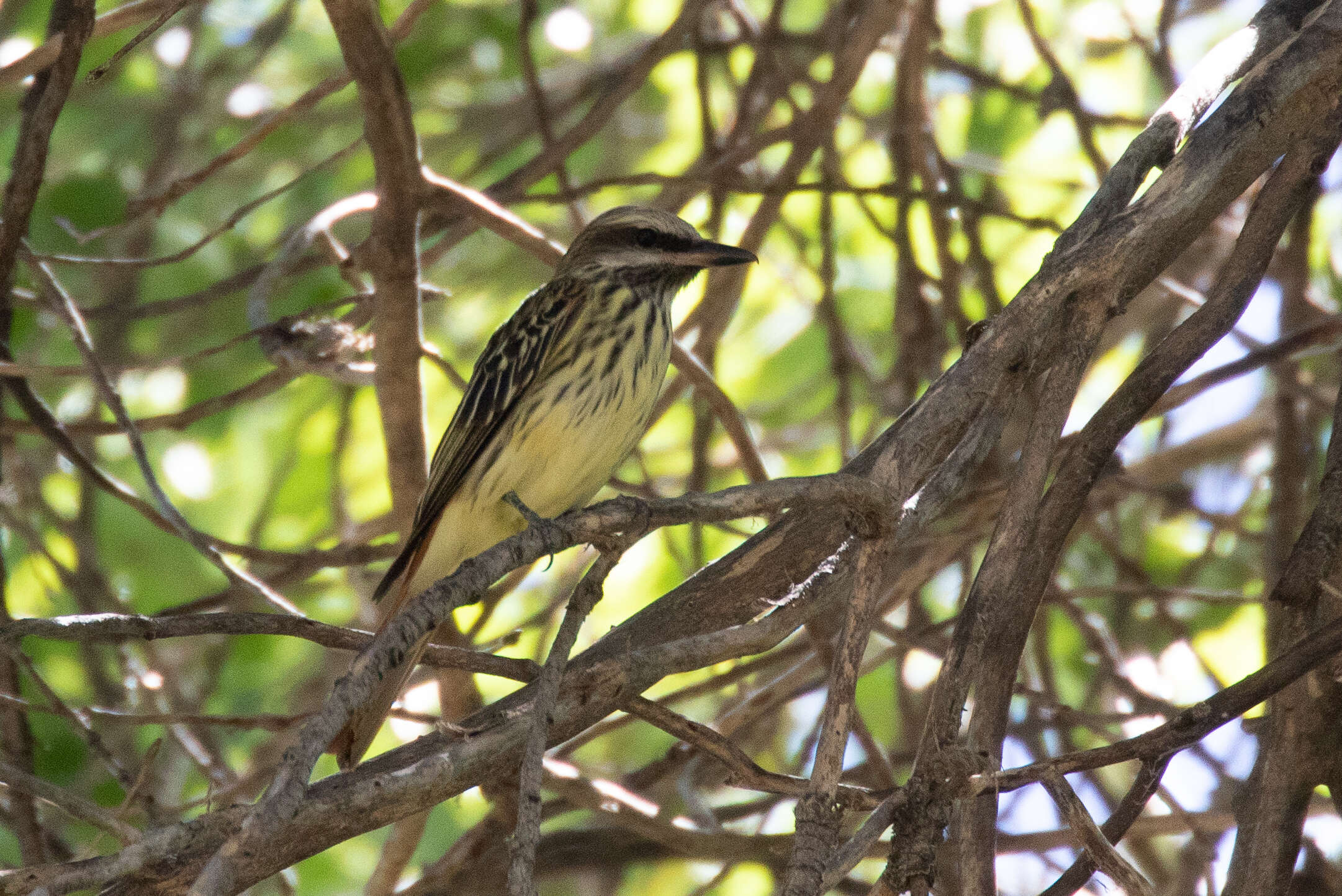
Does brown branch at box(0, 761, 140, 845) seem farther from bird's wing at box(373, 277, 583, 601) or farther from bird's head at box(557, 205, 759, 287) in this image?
bird's head at box(557, 205, 759, 287)

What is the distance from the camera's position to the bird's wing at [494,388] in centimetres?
386

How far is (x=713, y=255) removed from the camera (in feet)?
14.0

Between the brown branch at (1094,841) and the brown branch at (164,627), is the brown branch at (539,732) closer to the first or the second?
the brown branch at (164,627)

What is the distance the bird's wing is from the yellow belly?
52 mm

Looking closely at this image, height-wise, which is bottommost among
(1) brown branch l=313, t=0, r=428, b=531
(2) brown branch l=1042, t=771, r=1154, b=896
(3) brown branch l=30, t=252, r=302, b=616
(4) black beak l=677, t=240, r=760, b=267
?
(2) brown branch l=1042, t=771, r=1154, b=896

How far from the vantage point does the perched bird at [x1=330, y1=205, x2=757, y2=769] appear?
3.95 meters

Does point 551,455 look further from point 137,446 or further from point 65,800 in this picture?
point 65,800

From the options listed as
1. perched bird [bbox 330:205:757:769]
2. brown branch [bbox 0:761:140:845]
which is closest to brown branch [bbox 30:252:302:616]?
perched bird [bbox 330:205:757:769]

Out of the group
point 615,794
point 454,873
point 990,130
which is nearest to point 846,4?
point 990,130

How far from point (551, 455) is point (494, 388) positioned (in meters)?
0.31

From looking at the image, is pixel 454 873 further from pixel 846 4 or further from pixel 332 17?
pixel 846 4

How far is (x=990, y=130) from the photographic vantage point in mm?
5445

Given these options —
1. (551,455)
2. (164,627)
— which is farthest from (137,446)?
(164,627)

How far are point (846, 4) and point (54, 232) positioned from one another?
2.91 meters
